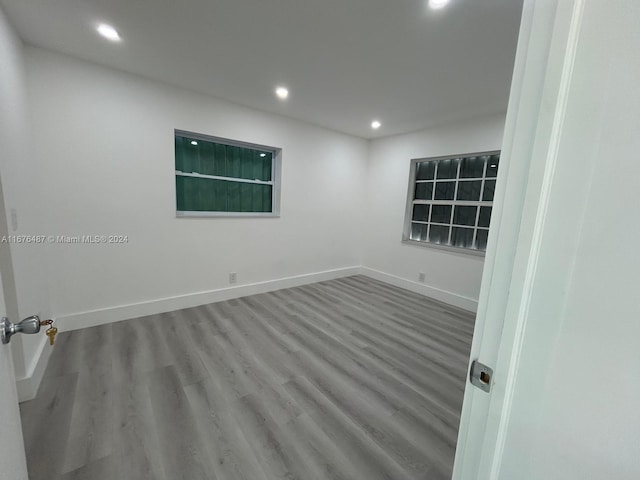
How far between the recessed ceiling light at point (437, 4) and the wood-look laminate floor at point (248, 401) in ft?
8.45

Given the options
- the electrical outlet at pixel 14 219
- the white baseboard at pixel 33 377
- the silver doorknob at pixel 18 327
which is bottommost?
the white baseboard at pixel 33 377

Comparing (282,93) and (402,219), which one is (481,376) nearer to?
(282,93)

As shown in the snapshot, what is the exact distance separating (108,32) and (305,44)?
149 centimetres

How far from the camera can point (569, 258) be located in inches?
18.9

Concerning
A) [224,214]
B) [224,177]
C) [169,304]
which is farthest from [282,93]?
[169,304]

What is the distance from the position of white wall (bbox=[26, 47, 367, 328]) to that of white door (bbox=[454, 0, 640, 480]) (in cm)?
321

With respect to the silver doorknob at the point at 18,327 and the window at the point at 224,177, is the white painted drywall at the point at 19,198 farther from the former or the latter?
the silver doorknob at the point at 18,327

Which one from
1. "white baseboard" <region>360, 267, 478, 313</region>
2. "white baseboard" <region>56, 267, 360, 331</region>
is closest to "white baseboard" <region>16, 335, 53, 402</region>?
"white baseboard" <region>56, 267, 360, 331</region>

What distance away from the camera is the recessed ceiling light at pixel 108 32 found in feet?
6.29

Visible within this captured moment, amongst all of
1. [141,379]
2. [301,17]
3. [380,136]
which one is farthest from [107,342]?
[380,136]

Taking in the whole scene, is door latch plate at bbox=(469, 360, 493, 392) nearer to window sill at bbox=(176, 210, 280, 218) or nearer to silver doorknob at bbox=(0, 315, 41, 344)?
silver doorknob at bbox=(0, 315, 41, 344)

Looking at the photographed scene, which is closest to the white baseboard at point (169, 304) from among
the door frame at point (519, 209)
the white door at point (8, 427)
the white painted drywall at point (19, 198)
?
the white painted drywall at point (19, 198)

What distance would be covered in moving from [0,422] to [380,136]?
4.86m

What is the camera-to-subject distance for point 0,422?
0.63 meters
